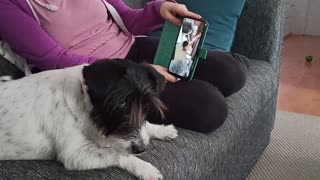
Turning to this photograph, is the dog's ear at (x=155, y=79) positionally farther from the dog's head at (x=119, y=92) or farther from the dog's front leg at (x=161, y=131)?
the dog's front leg at (x=161, y=131)

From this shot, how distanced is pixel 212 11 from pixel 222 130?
0.76 m

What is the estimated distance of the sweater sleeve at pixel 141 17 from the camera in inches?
66.6

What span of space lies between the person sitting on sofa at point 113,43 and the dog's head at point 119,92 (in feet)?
0.81

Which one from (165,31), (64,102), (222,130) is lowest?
(222,130)

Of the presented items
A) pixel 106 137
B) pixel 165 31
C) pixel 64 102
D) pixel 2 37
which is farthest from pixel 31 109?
pixel 165 31

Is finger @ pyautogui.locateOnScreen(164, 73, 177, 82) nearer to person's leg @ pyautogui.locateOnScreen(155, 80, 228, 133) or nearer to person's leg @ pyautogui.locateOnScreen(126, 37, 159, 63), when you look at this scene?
person's leg @ pyautogui.locateOnScreen(155, 80, 228, 133)

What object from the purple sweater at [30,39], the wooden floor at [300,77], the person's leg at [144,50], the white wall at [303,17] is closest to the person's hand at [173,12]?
the person's leg at [144,50]

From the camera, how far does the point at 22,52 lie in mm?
1454

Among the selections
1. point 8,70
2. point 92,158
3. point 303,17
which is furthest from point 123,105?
point 303,17

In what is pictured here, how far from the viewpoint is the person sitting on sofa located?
1.40 meters

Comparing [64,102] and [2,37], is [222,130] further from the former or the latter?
[2,37]

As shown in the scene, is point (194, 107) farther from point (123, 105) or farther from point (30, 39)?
point (30, 39)

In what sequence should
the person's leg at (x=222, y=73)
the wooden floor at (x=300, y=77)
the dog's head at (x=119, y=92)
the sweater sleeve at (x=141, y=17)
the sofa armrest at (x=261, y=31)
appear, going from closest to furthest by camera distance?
1. the dog's head at (x=119, y=92)
2. the person's leg at (x=222, y=73)
3. the sweater sleeve at (x=141, y=17)
4. the sofa armrest at (x=261, y=31)
5. the wooden floor at (x=300, y=77)

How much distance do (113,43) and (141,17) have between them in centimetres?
17
